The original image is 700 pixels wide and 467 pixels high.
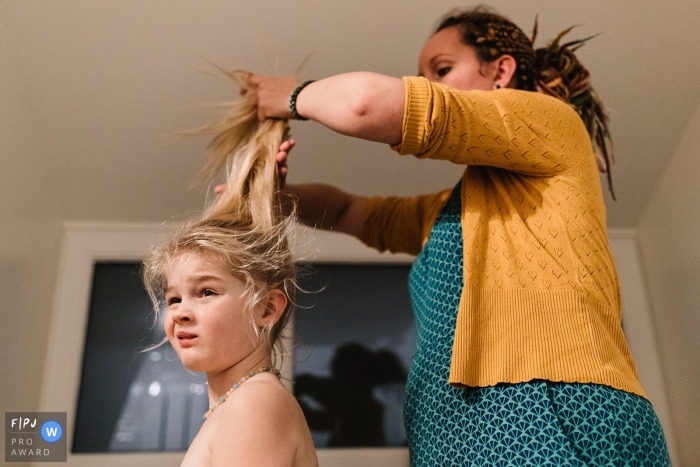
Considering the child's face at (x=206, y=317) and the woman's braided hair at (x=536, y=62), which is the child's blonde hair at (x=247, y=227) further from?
the woman's braided hair at (x=536, y=62)

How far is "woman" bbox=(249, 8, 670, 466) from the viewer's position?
32.2 inches

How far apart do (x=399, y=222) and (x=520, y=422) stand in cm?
57

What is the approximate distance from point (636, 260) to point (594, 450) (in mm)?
1135

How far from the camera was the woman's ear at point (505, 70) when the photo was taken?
1.10 m

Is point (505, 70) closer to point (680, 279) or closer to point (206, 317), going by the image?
point (206, 317)

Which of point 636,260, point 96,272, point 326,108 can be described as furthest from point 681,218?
point 96,272

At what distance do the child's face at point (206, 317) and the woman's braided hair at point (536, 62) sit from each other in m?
0.61

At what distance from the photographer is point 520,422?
82cm

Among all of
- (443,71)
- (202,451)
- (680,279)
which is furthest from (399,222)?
(680,279)

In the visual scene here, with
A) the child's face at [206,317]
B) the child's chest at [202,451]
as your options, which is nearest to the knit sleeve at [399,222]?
the child's face at [206,317]

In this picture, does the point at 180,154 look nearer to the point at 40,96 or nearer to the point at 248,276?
the point at 40,96

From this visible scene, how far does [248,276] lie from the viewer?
94cm

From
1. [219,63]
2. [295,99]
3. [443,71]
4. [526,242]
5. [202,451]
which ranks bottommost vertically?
[202,451]

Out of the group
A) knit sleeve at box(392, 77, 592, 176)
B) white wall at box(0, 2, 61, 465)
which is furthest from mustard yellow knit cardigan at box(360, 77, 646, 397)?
white wall at box(0, 2, 61, 465)
